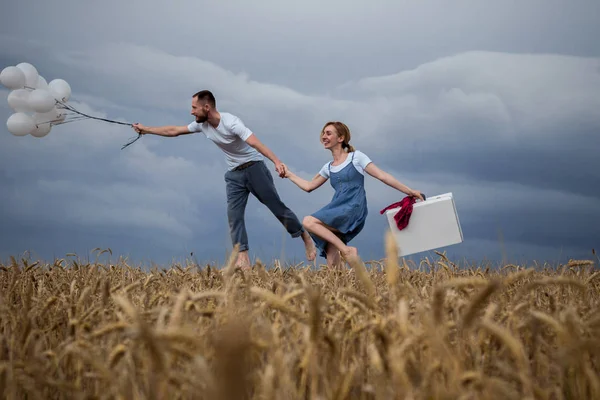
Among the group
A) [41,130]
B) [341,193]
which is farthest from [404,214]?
[41,130]

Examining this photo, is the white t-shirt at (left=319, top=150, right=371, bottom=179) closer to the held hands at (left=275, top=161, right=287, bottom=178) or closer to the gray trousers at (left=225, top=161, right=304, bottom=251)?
the held hands at (left=275, top=161, right=287, bottom=178)

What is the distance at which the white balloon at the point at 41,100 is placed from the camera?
27.3ft

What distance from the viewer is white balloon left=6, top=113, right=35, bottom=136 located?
845cm

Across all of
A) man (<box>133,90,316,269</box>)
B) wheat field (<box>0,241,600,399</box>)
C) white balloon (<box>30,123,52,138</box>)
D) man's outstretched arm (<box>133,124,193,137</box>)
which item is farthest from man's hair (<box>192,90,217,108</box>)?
wheat field (<box>0,241,600,399</box>)

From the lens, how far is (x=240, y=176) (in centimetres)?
892

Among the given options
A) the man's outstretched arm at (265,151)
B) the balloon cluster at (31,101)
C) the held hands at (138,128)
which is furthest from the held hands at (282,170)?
the balloon cluster at (31,101)

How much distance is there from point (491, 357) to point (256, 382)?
80 centimetres

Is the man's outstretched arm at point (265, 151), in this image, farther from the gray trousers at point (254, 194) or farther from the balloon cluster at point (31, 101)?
the balloon cluster at point (31, 101)

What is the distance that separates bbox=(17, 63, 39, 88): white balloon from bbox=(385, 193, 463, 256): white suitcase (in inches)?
219

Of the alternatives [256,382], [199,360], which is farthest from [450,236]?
[199,360]

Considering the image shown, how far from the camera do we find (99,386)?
5.64 ft

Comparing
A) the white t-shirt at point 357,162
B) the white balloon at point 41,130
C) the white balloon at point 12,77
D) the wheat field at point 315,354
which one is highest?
the white balloon at point 12,77

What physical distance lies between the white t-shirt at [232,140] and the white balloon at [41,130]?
2358mm

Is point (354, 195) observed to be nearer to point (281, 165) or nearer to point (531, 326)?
point (281, 165)
